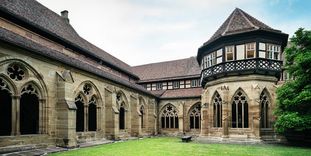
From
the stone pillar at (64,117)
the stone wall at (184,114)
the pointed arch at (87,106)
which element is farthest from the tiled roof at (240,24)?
the stone pillar at (64,117)

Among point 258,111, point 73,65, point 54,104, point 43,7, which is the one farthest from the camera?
point 43,7

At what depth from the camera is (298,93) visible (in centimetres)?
1688

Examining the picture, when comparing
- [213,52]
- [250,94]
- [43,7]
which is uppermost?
[43,7]

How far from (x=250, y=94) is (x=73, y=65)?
13.7 m

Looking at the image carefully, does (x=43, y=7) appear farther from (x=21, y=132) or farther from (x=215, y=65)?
(x=215, y=65)

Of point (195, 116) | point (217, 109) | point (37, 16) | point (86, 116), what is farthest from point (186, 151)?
point (195, 116)

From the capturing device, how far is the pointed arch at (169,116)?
31734 millimetres

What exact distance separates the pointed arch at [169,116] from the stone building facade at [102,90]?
12cm

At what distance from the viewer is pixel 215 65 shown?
885 inches

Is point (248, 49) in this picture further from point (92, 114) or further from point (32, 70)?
point (32, 70)

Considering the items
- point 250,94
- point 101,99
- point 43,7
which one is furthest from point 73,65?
point 250,94

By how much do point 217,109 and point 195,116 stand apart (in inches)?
316

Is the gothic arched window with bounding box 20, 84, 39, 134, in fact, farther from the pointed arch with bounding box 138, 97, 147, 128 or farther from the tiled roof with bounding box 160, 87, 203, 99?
the tiled roof with bounding box 160, 87, 203, 99

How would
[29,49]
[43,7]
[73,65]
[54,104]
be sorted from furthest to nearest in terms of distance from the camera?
[43,7] → [73,65] → [54,104] → [29,49]
